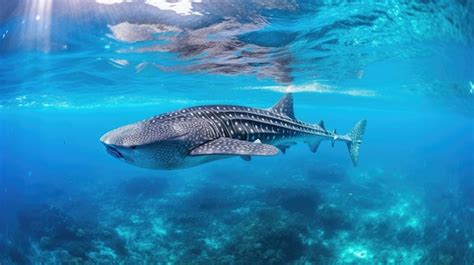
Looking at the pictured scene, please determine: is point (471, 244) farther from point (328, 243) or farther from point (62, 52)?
point (62, 52)

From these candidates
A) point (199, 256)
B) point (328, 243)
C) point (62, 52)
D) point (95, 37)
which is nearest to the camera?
point (199, 256)

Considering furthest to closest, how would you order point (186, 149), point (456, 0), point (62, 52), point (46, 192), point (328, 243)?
point (46, 192)
point (62, 52)
point (328, 243)
point (456, 0)
point (186, 149)

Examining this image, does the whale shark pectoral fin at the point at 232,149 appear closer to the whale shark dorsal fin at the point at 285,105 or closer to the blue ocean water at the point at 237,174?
the whale shark dorsal fin at the point at 285,105

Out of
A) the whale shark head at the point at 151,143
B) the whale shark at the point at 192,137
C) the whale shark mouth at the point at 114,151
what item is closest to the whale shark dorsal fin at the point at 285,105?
the whale shark at the point at 192,137

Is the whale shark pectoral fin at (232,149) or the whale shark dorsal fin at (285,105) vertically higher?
the whale shark pectoral fin at (232,149)

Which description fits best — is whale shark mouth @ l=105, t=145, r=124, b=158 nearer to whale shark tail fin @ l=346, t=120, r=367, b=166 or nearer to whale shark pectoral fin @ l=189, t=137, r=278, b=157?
whale shark pectoral fin @ l=189, t=137, r=278, b=157

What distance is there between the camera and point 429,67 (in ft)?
69.8

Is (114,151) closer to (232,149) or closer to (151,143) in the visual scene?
(151,143)

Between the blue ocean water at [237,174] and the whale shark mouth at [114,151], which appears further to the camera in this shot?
the blue ocean water at [237,174]

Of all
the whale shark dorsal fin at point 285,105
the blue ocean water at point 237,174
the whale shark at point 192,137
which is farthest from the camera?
the blue ocean water at point 237,174

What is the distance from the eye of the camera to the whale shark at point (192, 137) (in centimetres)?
468

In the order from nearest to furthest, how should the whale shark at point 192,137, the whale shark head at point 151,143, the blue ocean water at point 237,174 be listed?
the whale shark head at point 151,143, the whale shark at point 192,137, the blue ocean water at point 237,174

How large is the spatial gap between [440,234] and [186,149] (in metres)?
14.5

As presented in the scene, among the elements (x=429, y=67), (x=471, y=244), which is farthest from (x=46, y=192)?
(x=429, y=67)
